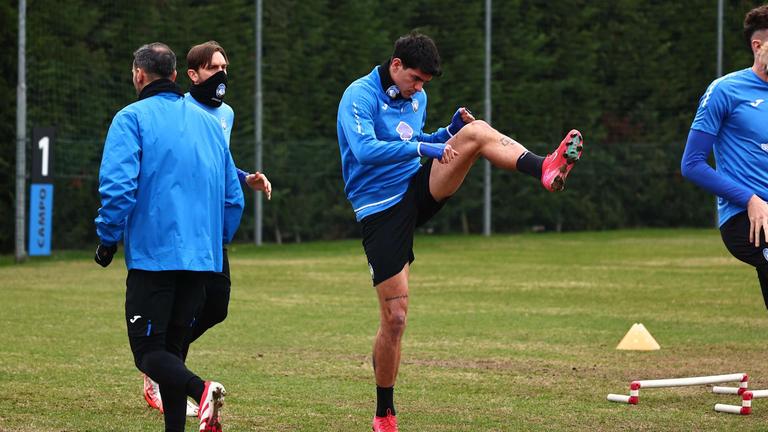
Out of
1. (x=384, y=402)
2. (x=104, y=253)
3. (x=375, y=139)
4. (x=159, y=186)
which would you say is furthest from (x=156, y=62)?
(x=384, y=402)

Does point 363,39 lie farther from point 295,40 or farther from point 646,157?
point 646,157

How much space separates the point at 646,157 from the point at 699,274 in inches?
544

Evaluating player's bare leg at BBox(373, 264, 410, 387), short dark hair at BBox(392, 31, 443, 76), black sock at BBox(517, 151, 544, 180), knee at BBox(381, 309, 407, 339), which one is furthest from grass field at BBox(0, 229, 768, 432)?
short dark hair at BBox(392, 31, 443, 76)

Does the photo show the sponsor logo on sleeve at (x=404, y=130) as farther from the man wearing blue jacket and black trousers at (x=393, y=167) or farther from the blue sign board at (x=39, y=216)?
the blue sign board at (x=39, y=216)

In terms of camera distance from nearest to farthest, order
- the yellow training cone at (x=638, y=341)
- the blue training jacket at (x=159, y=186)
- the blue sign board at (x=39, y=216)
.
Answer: the blue training jacket at (x=159, y=186) < the yellow training cone at (x=638, y=341) < the blue sign board at (x=39, y=216)

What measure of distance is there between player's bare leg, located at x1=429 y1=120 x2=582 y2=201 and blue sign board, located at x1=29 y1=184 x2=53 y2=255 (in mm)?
Answer: 16018

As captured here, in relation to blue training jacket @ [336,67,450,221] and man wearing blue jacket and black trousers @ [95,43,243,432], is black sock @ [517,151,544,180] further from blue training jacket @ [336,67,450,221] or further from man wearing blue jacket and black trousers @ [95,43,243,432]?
man wearing blue jacket and black trousers @ [95,43,243,432]

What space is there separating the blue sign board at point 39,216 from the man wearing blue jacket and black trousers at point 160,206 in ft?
53.7

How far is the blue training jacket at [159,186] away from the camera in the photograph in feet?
19.9

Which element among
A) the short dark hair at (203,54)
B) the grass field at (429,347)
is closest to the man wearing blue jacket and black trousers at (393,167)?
the grass field at (429,347)

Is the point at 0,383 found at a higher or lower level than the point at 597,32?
lower

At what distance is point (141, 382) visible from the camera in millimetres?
8977

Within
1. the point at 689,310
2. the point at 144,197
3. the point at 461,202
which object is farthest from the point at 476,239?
the point at 144,197

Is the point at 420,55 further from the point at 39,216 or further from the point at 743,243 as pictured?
the point at 39,216
